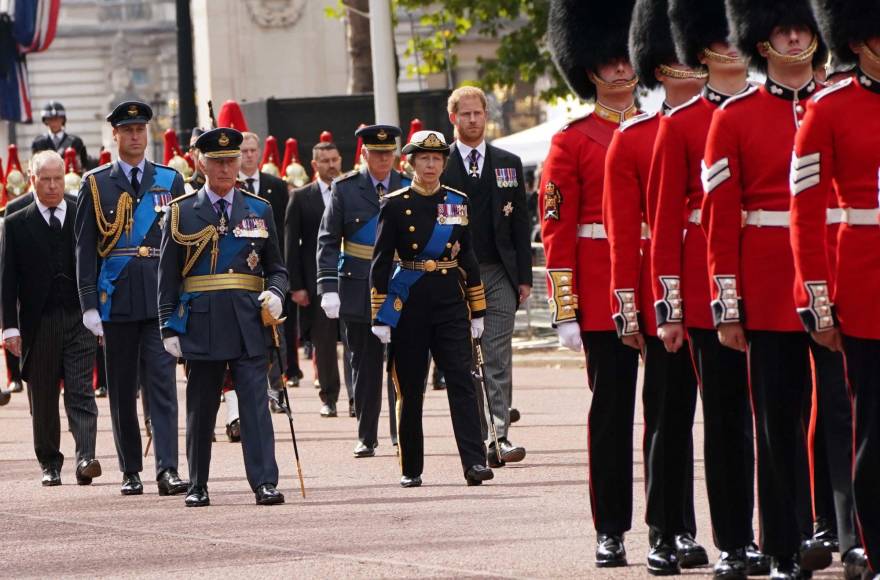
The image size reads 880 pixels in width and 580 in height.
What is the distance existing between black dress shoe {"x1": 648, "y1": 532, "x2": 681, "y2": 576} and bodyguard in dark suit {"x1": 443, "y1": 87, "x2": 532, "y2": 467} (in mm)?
4150

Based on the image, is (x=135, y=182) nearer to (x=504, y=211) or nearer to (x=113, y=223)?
(x=113, y=223)

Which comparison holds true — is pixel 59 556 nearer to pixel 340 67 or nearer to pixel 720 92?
pixel 720 92

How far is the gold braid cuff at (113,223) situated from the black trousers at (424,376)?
5.03ft

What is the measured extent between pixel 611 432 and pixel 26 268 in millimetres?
5126

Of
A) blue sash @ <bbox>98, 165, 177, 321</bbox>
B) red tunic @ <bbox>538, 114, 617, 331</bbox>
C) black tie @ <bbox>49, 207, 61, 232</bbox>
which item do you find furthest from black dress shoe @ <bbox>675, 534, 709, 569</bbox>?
black tie @ <bbox>49, 207, 61, 232</bbox>

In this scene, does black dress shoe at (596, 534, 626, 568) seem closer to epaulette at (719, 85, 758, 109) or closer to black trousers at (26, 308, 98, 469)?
epaulette at (719, 85, 758, 109)

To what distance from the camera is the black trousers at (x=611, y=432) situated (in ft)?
26.9

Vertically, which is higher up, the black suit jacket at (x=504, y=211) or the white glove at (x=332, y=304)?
the black suit jacket at (x=504, y=211)

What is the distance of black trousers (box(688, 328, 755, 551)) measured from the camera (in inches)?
301

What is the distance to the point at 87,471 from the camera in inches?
473

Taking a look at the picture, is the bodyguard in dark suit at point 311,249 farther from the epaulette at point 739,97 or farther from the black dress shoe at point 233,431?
the epaulette at point 739,97

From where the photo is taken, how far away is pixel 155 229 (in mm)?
11711

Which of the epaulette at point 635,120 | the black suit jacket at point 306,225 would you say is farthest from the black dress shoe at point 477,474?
the black suit jacket at point 306,225

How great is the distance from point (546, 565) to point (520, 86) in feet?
193
